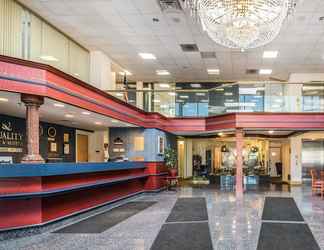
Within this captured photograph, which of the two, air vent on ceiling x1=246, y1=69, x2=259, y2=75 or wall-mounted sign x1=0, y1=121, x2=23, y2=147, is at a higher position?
air vent on ceiling x1=246, y1=69, x2=259, y2=75

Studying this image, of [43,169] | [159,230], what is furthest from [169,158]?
[43,169]

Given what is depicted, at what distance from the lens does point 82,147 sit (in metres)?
14.7

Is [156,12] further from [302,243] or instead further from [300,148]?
[300,148]

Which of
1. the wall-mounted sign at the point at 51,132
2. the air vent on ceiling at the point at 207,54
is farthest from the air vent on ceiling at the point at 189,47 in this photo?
the wall-mounted sign at the point at 51,132

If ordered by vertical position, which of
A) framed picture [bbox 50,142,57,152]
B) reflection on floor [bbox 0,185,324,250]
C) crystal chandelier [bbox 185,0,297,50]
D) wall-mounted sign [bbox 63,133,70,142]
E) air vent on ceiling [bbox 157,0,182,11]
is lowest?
reflection on floor [bbox 0,185,324,250]

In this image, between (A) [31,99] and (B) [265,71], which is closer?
(A) [31,99]

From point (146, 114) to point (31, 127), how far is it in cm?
691

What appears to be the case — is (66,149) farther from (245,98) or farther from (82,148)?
(245,98)

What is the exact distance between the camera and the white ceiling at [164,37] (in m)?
9.10

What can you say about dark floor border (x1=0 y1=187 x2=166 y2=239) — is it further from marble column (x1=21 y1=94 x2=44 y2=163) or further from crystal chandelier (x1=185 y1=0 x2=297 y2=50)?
crystal chandelier (x1=185 y1=0 x2=297 y2=50)

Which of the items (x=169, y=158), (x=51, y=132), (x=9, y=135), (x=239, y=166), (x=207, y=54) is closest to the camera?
(x=9, y=135)

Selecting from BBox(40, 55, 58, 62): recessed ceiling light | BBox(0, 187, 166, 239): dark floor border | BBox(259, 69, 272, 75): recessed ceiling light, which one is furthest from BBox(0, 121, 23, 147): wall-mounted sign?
BBox(259, 69, 272, 75): recessed ceiling light

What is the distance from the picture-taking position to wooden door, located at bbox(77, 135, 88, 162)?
14359 millimetres

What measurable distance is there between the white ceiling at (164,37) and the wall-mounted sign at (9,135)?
308cm
